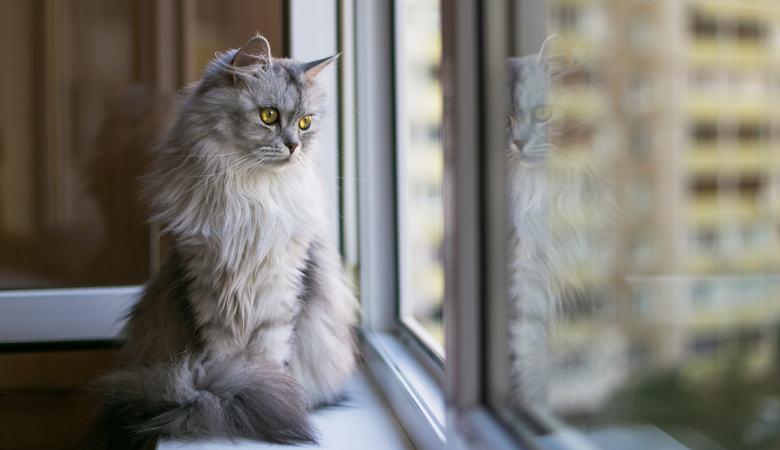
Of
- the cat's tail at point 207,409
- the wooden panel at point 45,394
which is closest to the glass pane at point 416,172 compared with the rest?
the cat's tail at point 207,409

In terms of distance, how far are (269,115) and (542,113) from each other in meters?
0.54

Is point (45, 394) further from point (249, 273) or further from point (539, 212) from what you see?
point (539, 212)

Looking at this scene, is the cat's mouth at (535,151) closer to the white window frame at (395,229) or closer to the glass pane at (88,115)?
the white window frame at (395,229)

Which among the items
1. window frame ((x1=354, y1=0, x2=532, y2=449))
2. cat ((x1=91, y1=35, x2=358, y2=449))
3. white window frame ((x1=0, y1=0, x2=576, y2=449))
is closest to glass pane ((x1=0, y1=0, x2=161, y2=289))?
white window frame ((x1=0, y1=0, x2=576, y2=449))

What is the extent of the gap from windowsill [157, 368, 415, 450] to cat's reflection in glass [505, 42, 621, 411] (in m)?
0.36

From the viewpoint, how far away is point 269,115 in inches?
40.3

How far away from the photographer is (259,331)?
100 centimetres

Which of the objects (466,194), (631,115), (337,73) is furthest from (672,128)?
(337,73)

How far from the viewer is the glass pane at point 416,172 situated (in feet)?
4.66

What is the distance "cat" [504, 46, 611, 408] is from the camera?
2.04ft

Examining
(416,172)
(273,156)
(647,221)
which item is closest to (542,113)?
(647,221)

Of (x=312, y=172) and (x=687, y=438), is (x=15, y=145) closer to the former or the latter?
(x=312, y=172)

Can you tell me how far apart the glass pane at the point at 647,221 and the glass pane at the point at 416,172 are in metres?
0.71

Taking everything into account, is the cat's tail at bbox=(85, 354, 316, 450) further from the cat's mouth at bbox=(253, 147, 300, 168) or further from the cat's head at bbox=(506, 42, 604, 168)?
the cat's head at bbox=(506, 42, 604, 168)
